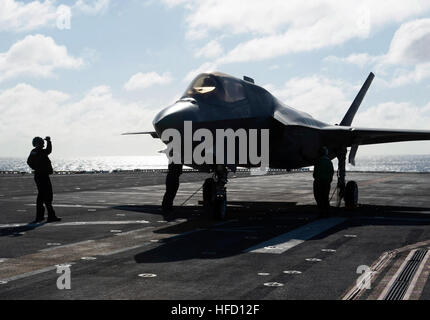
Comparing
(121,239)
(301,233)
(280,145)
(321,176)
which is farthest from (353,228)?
(121,239)

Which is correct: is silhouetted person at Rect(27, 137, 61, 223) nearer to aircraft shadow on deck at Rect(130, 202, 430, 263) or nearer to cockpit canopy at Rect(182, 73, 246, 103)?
aircraft shadow on deck at Rect(130, 202, 430, 263)

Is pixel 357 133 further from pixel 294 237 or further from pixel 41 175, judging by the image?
pixel 41 175

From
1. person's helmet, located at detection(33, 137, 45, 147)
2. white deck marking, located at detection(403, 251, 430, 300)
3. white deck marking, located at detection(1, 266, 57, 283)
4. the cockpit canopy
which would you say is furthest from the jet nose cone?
white deck marking, located at detection(403, 251, 430, 300)

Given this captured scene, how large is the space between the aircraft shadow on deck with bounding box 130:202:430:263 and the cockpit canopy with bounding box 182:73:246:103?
379 centimetres

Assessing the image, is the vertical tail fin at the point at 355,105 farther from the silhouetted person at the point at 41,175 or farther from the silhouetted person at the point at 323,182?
the silhouetted person at the point at 41,175

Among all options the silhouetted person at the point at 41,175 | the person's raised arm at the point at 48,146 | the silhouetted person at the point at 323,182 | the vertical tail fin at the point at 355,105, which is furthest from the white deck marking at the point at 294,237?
the vertical tail fin at the point at 355,105

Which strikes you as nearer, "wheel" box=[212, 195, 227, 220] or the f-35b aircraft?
the f-35b aircraft

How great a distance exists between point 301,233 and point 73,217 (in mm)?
7779

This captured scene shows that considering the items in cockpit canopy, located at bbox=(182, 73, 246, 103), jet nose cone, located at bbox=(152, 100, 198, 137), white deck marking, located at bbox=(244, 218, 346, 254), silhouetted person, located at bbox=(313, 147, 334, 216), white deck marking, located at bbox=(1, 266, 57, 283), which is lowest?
white deck marking, located at bbox=(1, 266, 57, 283)

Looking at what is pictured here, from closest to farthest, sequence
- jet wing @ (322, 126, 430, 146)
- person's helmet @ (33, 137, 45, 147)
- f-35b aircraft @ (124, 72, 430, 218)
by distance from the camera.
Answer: f-35b aircraft @ (124, 72, 430, 218) → person's helmet @ (33, 137, 45, 147) → jet wing @ (322, 126, 430, 146)

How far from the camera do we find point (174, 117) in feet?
41.5

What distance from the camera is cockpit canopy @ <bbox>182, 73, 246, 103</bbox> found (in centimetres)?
1449
